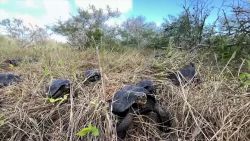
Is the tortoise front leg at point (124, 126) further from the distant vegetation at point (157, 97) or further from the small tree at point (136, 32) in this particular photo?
the small tree at point (136, 32)

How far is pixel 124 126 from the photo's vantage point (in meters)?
1.76

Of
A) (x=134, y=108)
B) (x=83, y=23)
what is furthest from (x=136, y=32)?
(x=134, y=108)

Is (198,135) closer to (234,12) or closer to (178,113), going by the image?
(178,113)

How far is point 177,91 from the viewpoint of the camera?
7.10 ft

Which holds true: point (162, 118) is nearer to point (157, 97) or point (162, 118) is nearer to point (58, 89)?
point (157, 97)

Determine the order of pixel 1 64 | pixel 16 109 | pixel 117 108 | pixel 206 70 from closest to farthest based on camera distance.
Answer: pixel 117 108 < pixel 16 109 < pixel 206 70 < pixel 1 64

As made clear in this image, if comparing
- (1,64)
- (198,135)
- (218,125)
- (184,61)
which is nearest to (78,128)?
(198,135)

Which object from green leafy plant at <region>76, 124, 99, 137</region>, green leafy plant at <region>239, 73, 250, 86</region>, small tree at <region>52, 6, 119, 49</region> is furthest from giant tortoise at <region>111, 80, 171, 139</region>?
small tree at <region>52, 6, 119, 49</region>

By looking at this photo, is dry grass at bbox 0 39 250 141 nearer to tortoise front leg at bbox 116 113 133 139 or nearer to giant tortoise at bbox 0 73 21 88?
tortoise front leg at bbox 116 113 133 139

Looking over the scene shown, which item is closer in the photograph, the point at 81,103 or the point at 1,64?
the point at 81,103

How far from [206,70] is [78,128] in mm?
1450

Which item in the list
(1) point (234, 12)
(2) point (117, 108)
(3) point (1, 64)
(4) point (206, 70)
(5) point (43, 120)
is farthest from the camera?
(3) point (1, 64)

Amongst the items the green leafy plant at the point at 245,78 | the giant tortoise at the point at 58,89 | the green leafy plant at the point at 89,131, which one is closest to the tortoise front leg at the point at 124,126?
the green leafy plant at the point at 89,131

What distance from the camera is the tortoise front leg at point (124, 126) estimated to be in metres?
1.76
